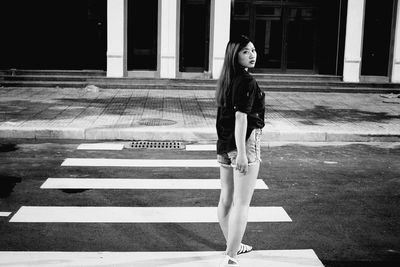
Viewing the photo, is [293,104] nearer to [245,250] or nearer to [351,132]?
[351,132]

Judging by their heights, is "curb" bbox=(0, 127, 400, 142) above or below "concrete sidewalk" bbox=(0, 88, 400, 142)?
below

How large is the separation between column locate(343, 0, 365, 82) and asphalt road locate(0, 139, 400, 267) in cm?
961

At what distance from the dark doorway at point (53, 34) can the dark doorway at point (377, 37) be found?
947 centimetres

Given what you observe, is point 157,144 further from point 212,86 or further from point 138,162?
point 212,86

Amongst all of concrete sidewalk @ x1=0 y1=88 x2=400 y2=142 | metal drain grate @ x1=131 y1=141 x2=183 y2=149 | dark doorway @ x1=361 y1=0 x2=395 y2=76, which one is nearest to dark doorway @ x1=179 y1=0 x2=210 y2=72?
concrete sidewalk @ x1=0 y1=88 x2=400 y2=142

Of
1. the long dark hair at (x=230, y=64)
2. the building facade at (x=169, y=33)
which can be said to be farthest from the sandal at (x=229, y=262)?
the building facade at (x=169, y=33)

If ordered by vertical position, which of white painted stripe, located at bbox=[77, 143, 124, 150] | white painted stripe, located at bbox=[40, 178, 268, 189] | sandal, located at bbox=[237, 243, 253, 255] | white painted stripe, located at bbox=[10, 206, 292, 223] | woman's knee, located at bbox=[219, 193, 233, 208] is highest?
woman's knee, located at bbox=[219, 193, 233, 208]

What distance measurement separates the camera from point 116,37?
19328 millimetres

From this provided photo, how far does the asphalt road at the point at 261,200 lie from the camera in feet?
17.9

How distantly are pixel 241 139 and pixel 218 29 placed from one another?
1552 cm

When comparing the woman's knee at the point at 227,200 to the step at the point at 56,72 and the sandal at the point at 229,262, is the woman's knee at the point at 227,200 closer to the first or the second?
the sandal at the point at 229,262

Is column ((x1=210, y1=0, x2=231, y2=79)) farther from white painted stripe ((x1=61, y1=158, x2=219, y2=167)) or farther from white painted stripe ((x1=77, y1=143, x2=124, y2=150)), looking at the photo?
white painted stripe ((x1=61, y1=158, x2=219, y2=167))

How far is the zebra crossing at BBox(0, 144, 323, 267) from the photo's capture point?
5.02m

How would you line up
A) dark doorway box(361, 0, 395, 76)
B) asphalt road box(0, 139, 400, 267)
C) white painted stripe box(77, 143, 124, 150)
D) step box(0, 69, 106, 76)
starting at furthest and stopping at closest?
dark doorway box(361, 0, 395, 76) < step box(0, 69, 106, 76) < white painted stripe box(77, 143, 124, 150) < asphalt road box(0, 139, 400, 267)
